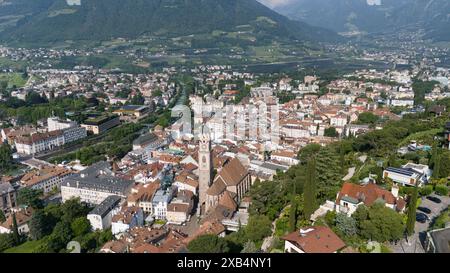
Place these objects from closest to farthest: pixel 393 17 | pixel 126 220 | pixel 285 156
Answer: pixel 126 220 < pixel 285 156 < pixel 393 17

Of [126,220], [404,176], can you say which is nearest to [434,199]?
[404,176]

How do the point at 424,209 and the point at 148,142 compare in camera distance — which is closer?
the point at 424,209

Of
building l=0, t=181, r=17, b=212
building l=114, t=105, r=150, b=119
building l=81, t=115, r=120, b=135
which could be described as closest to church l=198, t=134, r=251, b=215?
building l=0, t=181, r=17, b=212

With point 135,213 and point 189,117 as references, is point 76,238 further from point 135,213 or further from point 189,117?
point 189,117

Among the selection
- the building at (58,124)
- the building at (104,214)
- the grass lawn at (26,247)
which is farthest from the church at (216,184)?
the building at (58,124)

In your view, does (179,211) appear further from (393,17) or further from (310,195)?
(393,17)

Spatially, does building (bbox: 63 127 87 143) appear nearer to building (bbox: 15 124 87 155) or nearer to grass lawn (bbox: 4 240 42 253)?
building (bbox: 15 124 87 155)
